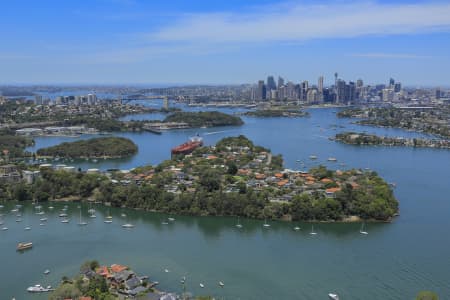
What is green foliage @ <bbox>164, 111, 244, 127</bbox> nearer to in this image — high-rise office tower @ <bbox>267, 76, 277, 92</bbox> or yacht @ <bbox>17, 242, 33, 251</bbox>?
yacht @ <bbox>17, 242, 33, 251</bbox>

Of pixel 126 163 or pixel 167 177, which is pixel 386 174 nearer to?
pixel 167 177

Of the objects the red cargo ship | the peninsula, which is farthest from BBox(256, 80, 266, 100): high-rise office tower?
the peninsula

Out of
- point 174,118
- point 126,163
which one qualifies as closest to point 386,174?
point 126,163

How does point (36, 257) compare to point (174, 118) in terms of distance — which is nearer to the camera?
point (36, 257)

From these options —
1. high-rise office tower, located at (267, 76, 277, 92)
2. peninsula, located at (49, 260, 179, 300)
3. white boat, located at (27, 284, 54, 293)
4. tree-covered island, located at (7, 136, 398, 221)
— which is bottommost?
white boat, located at (27, 284, 54, 293)

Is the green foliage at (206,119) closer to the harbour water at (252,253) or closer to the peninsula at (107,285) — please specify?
the harbour water at (252,253)

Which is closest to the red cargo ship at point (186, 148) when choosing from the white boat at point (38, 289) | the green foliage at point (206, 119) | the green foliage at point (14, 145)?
the green foliage at point (14, 145)

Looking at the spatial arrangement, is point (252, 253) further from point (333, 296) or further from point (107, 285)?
point (107, 285)
